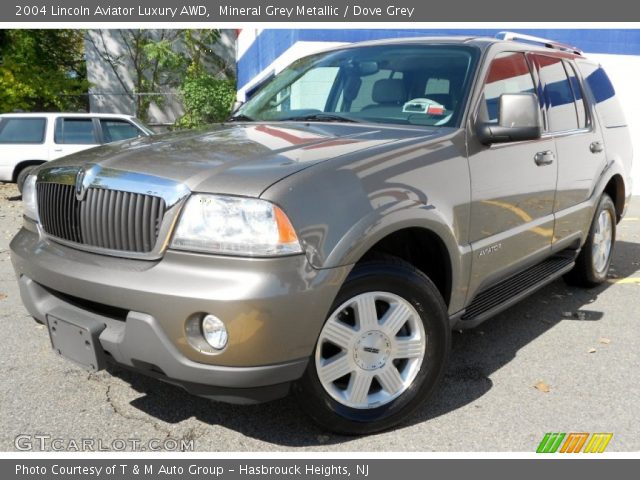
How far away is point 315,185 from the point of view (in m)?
2.44

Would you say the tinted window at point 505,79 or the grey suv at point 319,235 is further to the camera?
the tinted window at point 505,79

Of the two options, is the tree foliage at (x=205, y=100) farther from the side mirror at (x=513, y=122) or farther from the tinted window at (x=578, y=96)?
the side mirror at (x=513, y=122)

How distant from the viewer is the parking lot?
9.21 ft

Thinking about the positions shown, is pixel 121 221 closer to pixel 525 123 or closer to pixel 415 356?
pixel 415 356

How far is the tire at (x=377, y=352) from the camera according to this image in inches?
103

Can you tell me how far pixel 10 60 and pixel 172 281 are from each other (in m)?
21.9

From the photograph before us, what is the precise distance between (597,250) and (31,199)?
4365mm

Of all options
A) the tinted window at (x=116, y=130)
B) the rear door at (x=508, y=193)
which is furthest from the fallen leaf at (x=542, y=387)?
the tinted window at (x=116, y=130)

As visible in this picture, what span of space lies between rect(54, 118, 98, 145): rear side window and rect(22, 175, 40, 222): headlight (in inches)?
376

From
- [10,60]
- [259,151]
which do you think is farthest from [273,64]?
[259,151]

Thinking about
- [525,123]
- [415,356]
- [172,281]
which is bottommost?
[415,356]

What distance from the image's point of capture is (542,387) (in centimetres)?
335

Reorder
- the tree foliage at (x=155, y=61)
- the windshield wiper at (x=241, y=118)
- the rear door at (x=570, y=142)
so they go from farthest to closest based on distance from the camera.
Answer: the tree foliage at (x=155, y=61) < the rear door at (x=570, y=142) < the windshield wiper at (x=241, y=118)

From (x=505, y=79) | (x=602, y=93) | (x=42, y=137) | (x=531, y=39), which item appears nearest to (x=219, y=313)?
(x=505, y=79)
